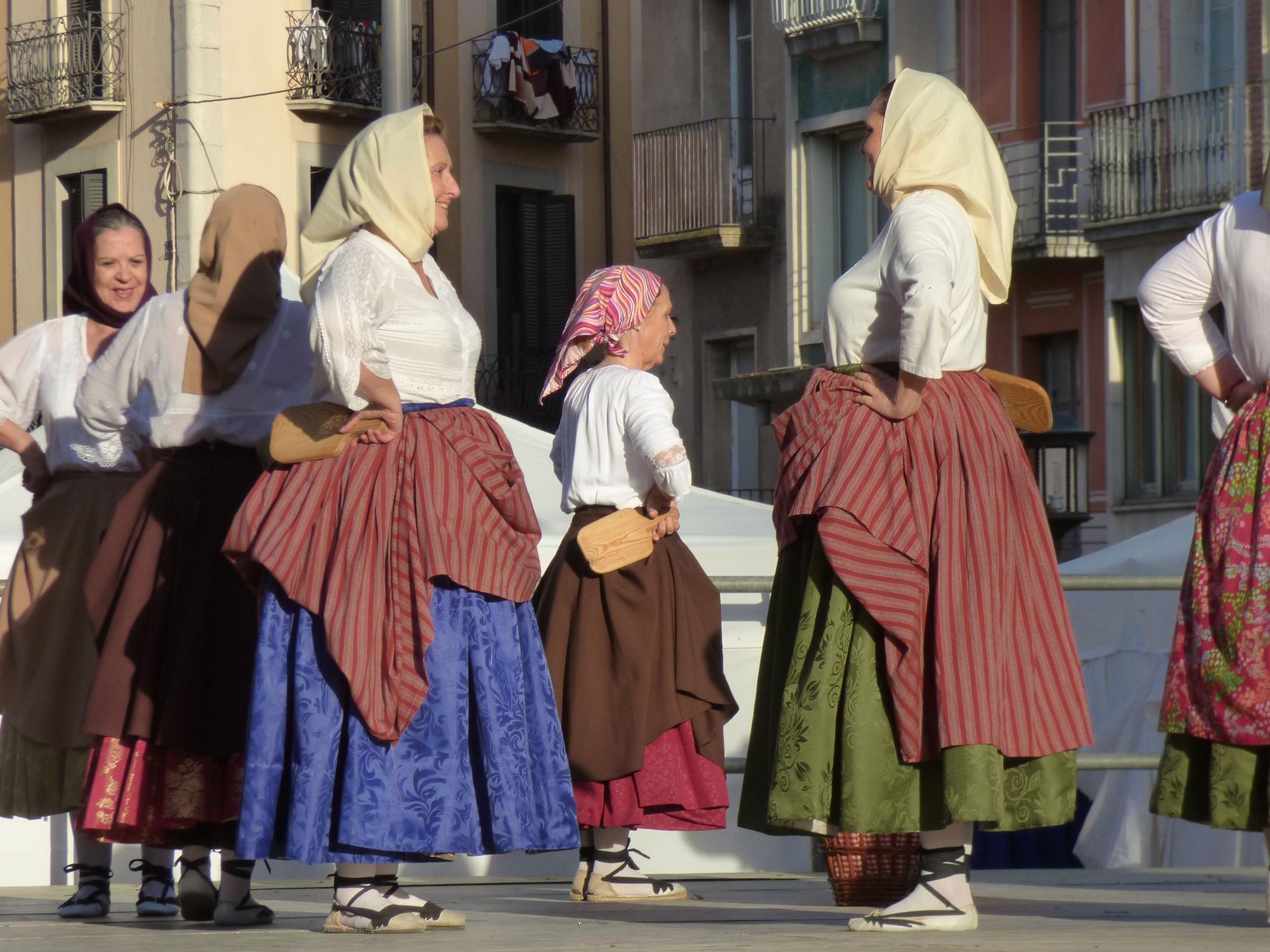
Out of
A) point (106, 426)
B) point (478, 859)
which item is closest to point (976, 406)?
point (106, 426)

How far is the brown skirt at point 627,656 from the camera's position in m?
7.02

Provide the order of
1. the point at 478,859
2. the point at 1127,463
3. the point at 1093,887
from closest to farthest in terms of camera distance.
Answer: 1. the point at 1093,887
2. the point at 478,859
3. the point at 1127,463

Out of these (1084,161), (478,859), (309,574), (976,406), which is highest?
(1084,161)

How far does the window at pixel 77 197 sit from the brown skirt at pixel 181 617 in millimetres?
24027

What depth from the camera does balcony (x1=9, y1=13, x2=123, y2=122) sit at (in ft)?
96.3

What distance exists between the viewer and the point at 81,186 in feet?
99.1

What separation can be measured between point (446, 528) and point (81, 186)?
83.5ft

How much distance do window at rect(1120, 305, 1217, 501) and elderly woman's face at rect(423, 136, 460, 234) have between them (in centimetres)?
1668

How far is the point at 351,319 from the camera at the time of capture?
5746 mm

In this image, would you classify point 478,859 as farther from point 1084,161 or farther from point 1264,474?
point 1084,161

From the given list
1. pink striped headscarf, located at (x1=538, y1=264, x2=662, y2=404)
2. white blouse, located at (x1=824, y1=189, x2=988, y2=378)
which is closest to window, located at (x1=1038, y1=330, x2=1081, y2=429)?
pink striped headscarf, located at (x1=538, y1=264, x2=662, y2=404)

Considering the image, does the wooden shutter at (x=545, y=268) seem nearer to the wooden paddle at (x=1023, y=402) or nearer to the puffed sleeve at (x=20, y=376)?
the puffed sleeve at (x=20, y=376)

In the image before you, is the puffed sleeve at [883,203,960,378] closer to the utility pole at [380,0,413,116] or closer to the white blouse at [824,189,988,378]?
the white blouse at [824,189,988,378]

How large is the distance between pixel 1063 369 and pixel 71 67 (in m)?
12.7
